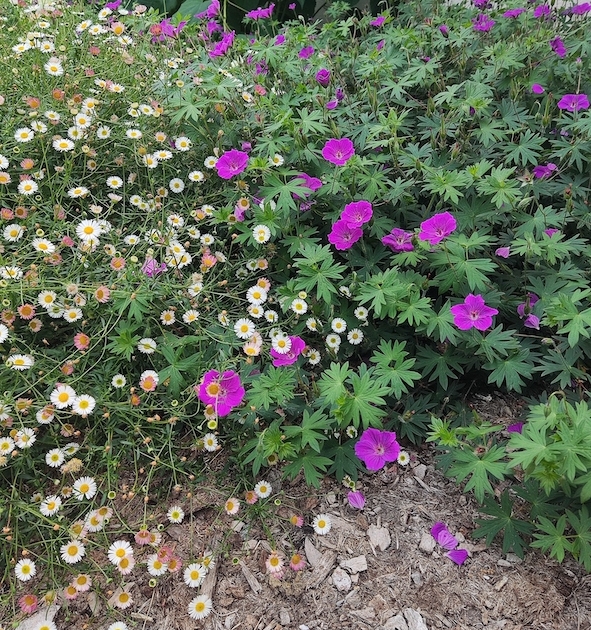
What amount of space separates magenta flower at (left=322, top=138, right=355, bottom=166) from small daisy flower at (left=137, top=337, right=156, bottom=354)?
88 centimetres

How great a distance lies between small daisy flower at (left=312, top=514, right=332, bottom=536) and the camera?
1.65 metres

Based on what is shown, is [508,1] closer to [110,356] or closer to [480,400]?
[480,400]

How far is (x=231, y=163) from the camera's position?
2.08m

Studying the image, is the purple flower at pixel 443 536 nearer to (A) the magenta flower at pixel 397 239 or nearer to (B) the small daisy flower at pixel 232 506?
(B) the small daisy flower at pixel 232 506

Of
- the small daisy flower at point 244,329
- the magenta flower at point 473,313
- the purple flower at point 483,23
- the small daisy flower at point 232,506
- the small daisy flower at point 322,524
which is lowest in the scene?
the small daisy flower at point 322,524

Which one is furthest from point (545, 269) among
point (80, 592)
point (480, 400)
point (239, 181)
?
→ point (80, 592)

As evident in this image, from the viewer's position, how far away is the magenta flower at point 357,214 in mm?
1887

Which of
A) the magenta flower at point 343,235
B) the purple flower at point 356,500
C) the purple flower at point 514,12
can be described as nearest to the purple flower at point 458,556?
the purple flower at point 356,500

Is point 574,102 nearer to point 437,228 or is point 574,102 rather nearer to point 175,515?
point 437,228

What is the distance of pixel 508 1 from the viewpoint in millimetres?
2881

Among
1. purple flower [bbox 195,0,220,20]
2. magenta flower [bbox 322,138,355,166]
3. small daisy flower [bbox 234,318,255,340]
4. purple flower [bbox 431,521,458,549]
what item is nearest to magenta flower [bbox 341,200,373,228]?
magenta flower [bbox 322,138,355,166]

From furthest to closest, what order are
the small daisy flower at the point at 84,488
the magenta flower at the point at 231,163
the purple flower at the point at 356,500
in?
the magenta flower at the point at 231,163 < the purple flower at the point at 356,500 < the small daisy flower at the point at 84,488

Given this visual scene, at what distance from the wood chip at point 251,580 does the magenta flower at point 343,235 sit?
1.06 meters

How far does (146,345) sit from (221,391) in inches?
11.6
